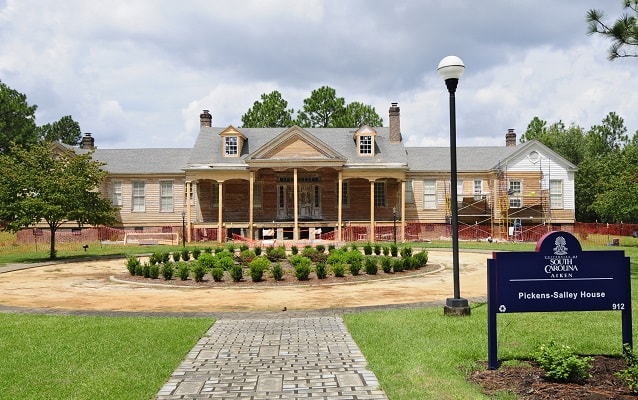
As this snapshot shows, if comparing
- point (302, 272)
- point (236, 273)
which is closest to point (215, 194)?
point (236, 273)

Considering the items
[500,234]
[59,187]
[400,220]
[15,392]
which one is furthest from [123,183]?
[15,392]

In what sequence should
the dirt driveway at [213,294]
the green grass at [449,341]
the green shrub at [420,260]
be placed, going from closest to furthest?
the green grass at [449,341] < the dirt driveway at [213,294] < the green shrub at [420,260]

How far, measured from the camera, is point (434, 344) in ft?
24.5

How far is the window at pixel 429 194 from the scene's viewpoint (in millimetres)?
40000

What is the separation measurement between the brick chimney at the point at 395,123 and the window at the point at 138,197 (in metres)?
19.2

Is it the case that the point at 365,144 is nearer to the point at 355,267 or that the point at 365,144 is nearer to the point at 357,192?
the point at 357,192

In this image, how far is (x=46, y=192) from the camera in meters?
24.0

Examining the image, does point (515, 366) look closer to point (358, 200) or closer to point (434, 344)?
point (434, 344)

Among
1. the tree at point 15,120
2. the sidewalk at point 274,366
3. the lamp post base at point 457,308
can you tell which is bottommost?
the sidewalk at point 274,366

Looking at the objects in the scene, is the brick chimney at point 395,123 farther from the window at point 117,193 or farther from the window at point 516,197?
the window at point 117,193

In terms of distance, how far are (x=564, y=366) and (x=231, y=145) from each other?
35149 mm

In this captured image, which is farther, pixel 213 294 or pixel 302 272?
pixel 302 272

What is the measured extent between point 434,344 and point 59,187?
2150 cm

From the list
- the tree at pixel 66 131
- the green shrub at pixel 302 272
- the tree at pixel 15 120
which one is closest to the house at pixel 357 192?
the green shrub at pixel 302 272
